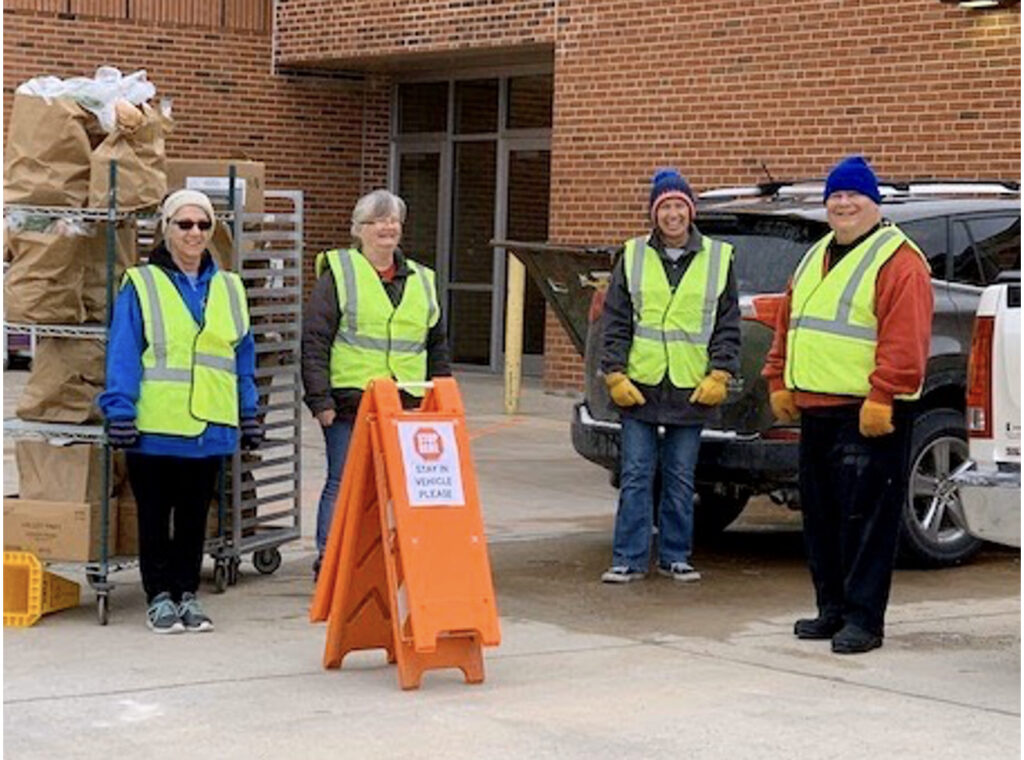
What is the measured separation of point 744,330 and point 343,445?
1.95 meters

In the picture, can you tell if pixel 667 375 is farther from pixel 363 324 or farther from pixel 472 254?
pixel 472 254

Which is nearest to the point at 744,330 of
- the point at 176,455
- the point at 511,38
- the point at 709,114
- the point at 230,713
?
the point at 176,455

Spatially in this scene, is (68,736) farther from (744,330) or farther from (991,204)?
(991,204)

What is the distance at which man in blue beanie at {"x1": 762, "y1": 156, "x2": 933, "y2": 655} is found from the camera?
27.7 feet

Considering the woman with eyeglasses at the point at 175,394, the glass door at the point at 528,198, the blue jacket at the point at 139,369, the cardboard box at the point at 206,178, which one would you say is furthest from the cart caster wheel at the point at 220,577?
the glass door at the point at 528,198

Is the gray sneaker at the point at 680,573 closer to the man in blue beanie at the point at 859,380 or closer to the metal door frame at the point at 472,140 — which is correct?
the man in blue beanie at the point at 859,380

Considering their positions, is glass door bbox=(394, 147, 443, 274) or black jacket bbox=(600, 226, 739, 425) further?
glass door bbox=(394, 147, 443, 274)

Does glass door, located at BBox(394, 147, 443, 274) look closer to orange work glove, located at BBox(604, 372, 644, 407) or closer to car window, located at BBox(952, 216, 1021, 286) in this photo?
car window, located at BBox(952, 216, 1021, 286)

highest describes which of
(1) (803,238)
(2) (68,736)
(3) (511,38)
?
(3) (511,38)

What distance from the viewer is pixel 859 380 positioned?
8562 mm

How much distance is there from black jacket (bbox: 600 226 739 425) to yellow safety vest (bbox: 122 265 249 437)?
192cm

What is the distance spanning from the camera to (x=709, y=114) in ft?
63.3

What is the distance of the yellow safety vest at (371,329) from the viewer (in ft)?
31.2

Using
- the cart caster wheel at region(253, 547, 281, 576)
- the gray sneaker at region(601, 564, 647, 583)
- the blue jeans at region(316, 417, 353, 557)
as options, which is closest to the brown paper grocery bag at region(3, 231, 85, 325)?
the blue jeans at region(316, 417, 353, 557)
